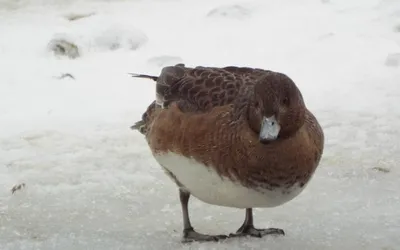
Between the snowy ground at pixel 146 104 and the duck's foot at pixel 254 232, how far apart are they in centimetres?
5

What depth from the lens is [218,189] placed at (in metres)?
3.41

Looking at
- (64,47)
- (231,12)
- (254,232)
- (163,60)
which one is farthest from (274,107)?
(231,12)

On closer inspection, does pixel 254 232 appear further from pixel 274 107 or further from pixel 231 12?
pixel 231 12

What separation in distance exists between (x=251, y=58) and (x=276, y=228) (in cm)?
318

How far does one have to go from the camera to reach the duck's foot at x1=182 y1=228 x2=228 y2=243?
373cm

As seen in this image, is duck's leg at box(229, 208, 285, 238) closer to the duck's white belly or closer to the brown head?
the duck's white belly

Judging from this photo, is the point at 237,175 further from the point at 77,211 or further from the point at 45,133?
the point at 45,133

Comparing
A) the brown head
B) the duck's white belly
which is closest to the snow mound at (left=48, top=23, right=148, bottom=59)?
the duck's white belly

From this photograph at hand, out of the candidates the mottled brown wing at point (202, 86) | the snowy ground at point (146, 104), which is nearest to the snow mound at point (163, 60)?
the snowy ground at point (146, 104)

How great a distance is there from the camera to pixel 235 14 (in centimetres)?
770

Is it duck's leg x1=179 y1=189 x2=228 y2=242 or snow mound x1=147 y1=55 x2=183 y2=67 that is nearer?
duck's leg x1=179 y1=189 x2=228 y2=242

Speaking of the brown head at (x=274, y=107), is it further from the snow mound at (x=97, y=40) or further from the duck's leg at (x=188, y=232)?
the snow mound at (x=97, y=40)

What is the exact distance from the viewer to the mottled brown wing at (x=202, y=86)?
11.7 feet

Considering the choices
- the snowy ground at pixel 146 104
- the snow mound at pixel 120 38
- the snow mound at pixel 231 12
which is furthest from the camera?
the snow mound at pixel 231 12
